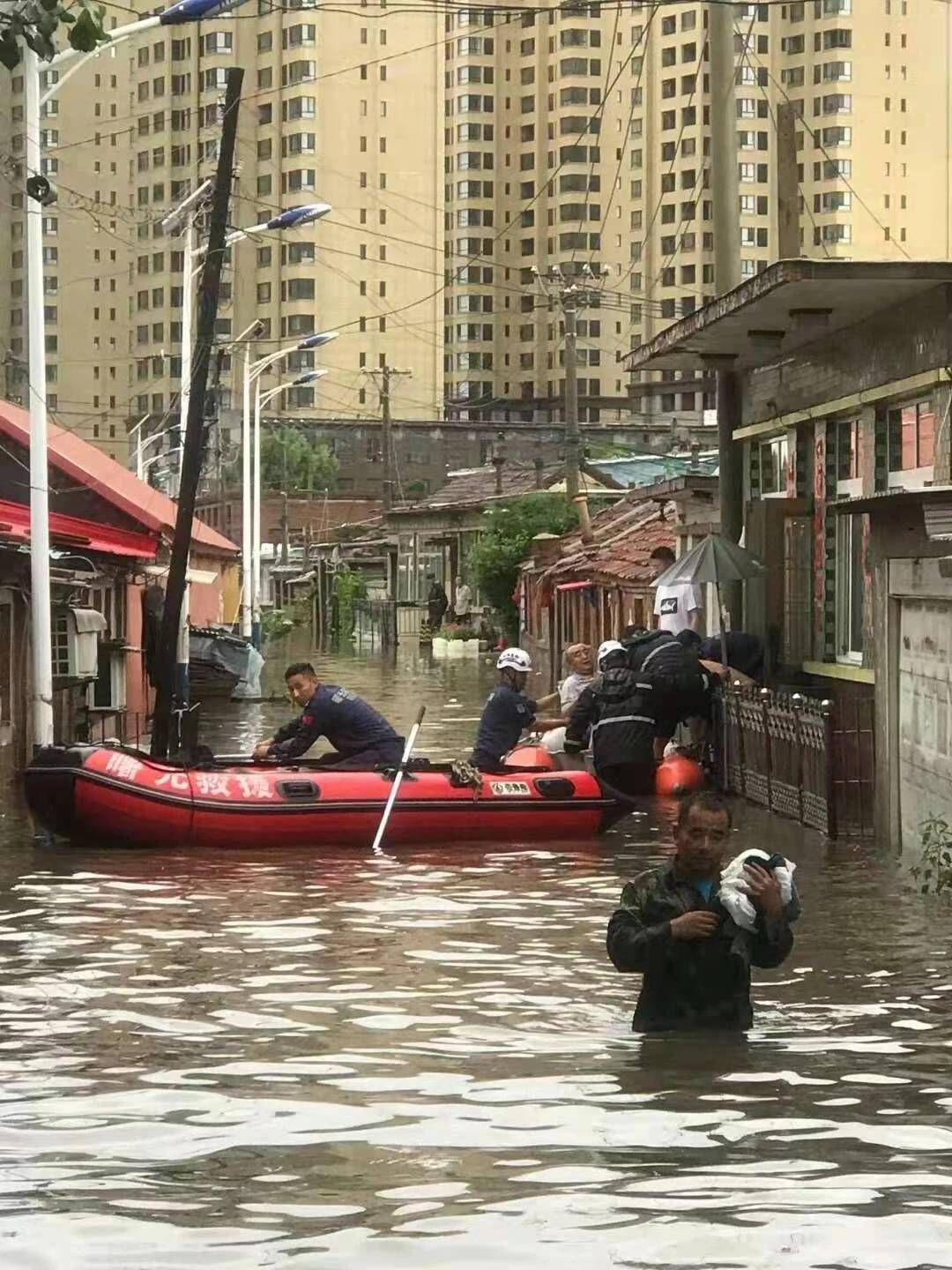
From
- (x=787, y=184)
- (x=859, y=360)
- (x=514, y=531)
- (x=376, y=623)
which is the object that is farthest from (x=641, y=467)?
(x=859, y=360)

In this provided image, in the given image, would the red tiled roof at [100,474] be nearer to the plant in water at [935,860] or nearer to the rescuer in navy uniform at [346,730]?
the rescuer in navy uniform at [346,730]

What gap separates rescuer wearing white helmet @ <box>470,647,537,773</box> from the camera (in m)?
19.9

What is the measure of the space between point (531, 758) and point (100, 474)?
675 inches

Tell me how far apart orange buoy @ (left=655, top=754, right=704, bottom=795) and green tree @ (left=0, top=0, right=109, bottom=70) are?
1658 cm

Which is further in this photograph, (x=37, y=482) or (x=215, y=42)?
(x=215, y=42)

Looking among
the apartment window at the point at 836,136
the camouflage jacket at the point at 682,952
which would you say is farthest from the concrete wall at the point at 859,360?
the apartment window at the point at 836,136

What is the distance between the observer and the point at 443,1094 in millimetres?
8578

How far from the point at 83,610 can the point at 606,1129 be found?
55.4ft

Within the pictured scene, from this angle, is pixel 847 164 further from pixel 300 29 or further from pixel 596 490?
pixel 596 490

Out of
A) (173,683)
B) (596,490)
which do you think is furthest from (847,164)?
(173,683)

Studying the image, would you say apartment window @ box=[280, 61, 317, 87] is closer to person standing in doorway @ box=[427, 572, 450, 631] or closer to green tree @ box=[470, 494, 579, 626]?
person standing in doorway @ box=[427, 572, 450, 631]

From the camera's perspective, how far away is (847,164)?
118 m

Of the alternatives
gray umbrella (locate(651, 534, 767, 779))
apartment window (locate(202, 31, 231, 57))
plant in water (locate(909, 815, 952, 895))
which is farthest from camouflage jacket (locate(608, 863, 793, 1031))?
apartment window (locate(202, 31, 231, 57))

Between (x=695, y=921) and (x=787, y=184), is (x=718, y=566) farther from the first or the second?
(x=695, y=921)
